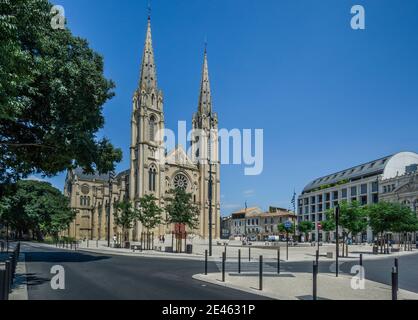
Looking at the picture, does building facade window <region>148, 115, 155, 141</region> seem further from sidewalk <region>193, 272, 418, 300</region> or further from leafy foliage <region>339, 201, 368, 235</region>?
sidewalk <region>193, 272, 418, 300</region>

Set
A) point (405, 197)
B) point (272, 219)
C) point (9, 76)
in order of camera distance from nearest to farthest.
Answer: point (9, 76)
point (405, 197)
point (272, 219)

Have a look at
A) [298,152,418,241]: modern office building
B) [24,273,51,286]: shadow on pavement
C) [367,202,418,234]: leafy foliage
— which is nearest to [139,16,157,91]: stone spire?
→ [298,152,418,241]: modern office building

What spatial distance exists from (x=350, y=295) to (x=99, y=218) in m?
90.1

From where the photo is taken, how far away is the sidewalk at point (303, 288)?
10836 mm

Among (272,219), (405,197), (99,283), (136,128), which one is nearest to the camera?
(99,283)

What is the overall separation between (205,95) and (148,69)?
1810 centimetres

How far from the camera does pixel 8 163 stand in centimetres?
1761

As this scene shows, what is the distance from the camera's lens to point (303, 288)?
12453mm

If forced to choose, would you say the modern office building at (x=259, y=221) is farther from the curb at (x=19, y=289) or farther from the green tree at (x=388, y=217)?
the curb at (x=19, y=289)

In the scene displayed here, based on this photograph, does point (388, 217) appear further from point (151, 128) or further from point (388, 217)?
point (151, 128)

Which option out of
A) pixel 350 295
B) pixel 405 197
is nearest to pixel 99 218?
pixel 405 197

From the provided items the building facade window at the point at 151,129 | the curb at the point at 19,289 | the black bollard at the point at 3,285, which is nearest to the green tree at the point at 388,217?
the curb at the point at 19,289

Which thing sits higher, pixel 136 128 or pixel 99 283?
pixel 136 128
